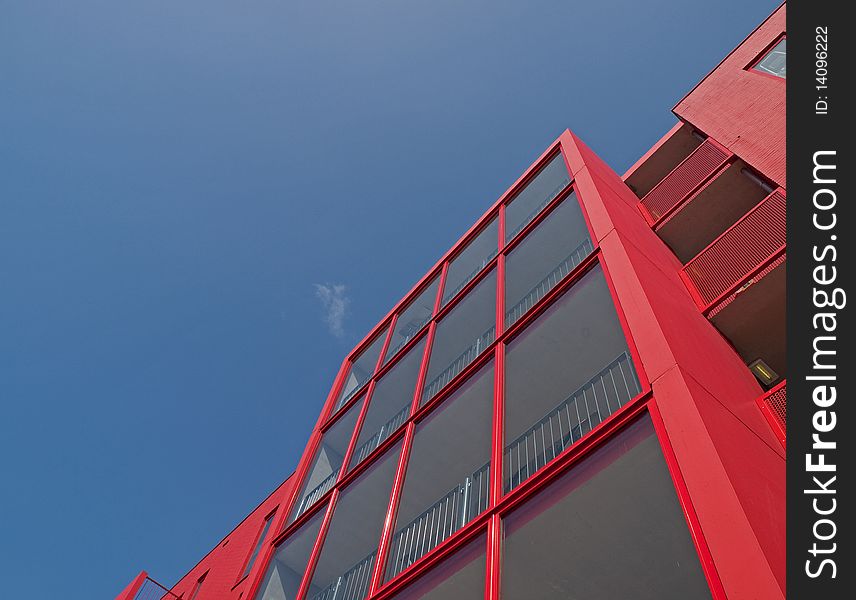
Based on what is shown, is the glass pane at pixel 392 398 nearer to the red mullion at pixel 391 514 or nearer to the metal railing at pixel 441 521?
the red mullion at pixel 391 514

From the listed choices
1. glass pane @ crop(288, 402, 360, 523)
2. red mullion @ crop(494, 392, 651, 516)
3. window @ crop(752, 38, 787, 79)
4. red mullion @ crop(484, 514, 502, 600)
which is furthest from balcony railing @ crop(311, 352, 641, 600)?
window @ crop(752, 38, 787, 79)

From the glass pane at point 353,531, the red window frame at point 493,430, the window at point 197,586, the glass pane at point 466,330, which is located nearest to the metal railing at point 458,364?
the glass pane at point 466,330

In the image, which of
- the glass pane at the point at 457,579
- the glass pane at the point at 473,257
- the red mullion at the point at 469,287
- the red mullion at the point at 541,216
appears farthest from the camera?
the glass pane at the point at 473,257

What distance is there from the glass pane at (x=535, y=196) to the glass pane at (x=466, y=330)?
233cm

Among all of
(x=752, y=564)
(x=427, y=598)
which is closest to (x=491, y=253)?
(x=427, y=598)

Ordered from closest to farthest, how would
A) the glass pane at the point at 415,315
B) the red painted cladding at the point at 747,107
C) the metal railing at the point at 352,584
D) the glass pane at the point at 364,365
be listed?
the metal railing at the point at 352,584 < the red painted cladding at the point at 747,107 < the glass pane at the point at 415,315 < the glass pane at the point at 364,365

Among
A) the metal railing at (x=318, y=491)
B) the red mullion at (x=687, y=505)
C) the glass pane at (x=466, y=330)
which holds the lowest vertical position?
the red mullion at (x=687, y=505)

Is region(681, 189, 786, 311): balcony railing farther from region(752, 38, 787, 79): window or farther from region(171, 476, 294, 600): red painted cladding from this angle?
region(171, 476, 294, 600): red painted cladding

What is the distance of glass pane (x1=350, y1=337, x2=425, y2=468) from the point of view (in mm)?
13422

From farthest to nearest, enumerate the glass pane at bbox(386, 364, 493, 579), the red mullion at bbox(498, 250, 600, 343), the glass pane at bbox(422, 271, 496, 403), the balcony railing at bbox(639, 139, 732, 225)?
the balcony railing at bbox(639, 139, 732, 225), the glass pane at bbox(422, 271, 496, 403), the glass pane at bbox(386, 364, 493, 579), the red mullion at bbox(498, 250, 600, 343)

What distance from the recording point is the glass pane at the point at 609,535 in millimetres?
5578

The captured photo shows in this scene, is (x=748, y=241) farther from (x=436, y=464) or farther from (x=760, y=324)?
(x=436, y=464)

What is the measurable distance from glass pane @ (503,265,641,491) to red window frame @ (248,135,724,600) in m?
0.28

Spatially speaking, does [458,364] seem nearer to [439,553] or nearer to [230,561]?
[439,553]
